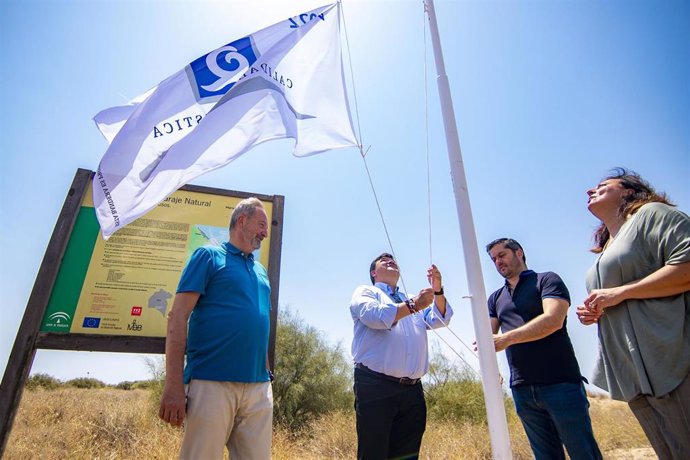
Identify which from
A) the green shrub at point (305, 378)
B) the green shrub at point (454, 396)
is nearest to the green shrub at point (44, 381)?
the green shrub at point (305, 378)

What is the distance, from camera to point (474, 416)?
9875mm

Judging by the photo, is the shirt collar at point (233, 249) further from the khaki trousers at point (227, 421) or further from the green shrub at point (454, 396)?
the green shrub at point (454, 396)

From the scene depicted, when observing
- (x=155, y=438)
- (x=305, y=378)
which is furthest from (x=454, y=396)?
(x=155, y=438)

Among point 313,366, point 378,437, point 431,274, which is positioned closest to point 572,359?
point 431,274

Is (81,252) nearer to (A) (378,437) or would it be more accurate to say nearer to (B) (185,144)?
(B) (185,144)

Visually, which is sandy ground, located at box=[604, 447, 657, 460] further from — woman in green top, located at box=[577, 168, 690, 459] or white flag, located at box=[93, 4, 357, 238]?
white flag, located at box=[93, 4, 357, 238]

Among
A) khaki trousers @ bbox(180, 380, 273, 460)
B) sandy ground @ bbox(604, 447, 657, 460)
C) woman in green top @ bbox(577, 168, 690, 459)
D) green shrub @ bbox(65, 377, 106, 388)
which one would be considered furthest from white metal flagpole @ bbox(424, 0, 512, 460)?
green shrub @ bbox(65, 377, 106, 388)

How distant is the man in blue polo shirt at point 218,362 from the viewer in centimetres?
208

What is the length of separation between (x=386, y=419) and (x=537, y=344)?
124 cm

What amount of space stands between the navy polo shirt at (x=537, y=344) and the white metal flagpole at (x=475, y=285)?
1.09m

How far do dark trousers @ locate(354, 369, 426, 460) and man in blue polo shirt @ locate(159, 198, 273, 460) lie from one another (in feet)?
2.43

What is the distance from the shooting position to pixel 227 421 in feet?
7.09

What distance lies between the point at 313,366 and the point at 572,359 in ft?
30.6

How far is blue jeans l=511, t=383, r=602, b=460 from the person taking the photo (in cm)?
228
